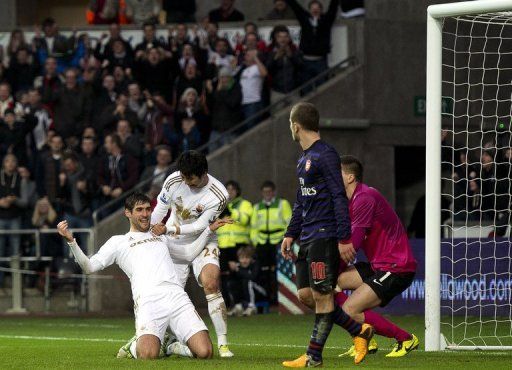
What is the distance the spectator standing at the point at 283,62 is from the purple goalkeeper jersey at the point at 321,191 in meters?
13.5

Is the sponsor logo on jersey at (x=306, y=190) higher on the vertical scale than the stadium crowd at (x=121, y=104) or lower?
lower

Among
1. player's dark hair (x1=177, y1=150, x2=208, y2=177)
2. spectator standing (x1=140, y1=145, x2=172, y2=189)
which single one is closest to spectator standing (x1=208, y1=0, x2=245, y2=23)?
spectator standing (x1=140, y1=145, x2=172, y2=189)

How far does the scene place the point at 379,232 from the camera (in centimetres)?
1176

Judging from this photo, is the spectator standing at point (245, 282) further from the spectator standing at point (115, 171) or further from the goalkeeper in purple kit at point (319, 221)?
the goalkeeper in purple kit at point (319, 221)

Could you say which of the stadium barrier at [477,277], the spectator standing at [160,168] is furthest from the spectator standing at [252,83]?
the stadium barrier at [477,277]

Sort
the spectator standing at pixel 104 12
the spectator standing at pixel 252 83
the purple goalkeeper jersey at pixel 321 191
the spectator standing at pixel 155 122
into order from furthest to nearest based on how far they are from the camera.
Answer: the spectator standing at pixel 104 12 → the spectator standing at pixel 252 83 → the spectator standing at pixel 155 122 → the purple goalkeeper jersey at pixel 321 191

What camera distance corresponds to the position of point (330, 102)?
2489 centimetres

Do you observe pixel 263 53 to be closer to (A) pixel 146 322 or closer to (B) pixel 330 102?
(B) pixel 330 102

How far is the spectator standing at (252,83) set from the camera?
23516 millimetres

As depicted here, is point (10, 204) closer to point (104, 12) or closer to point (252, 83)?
point (252, 83)

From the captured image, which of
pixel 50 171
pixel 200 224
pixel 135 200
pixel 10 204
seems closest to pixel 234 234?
pixel 50 171

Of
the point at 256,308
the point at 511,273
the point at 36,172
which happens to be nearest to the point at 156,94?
the point at 36,172

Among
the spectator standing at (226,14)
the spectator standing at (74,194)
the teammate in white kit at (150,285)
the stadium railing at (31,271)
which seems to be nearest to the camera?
the teammate in white kit at (150,285)

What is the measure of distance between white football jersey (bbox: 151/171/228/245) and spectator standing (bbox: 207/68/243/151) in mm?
10722
